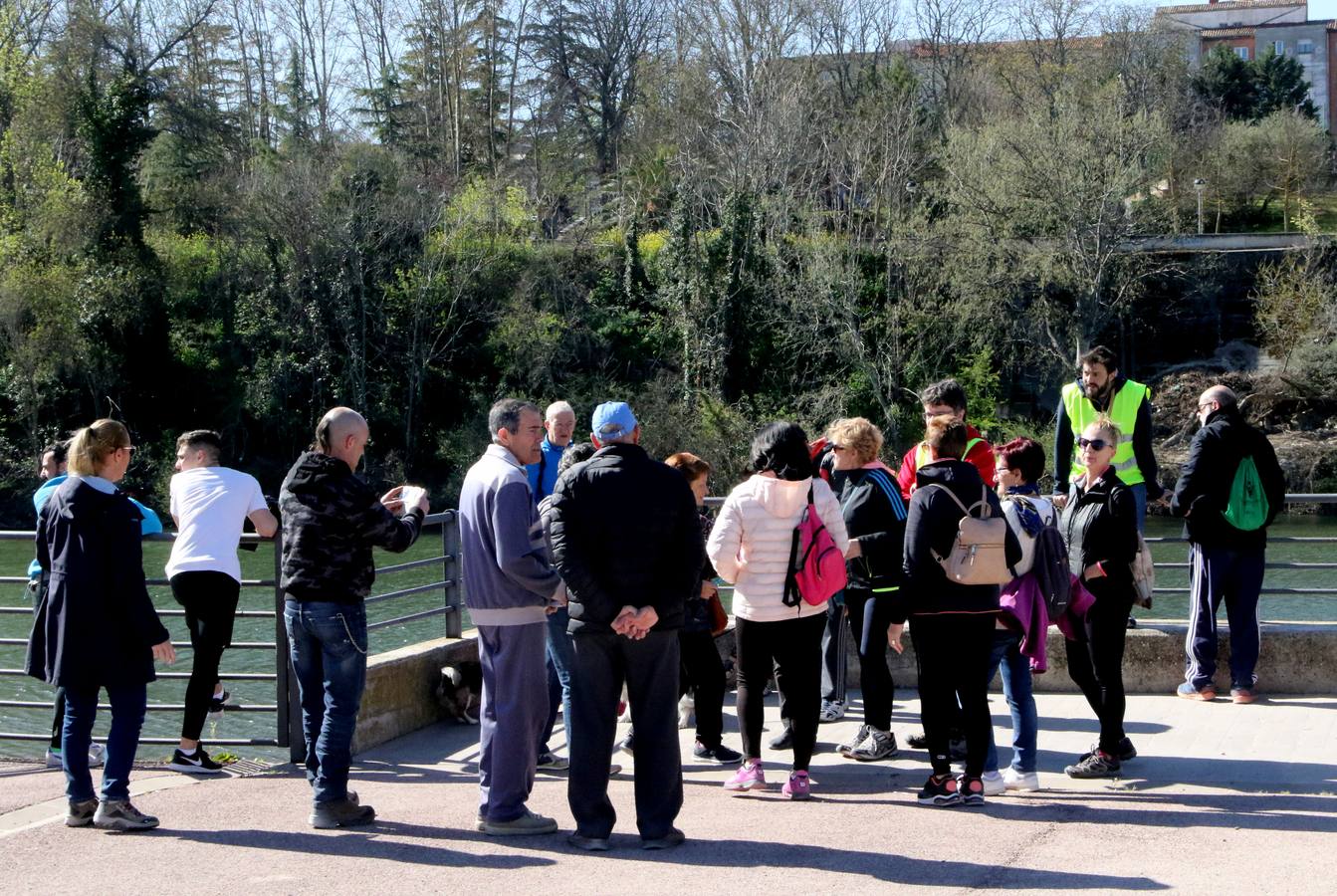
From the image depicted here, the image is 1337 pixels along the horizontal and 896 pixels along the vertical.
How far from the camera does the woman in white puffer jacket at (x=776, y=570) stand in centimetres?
611

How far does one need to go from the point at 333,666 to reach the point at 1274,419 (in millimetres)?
37396

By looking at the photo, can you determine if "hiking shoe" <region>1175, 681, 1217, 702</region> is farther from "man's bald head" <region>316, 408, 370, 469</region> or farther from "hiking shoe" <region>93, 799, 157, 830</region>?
"hiking shoe" <region>93, 799, 157, 830</region>

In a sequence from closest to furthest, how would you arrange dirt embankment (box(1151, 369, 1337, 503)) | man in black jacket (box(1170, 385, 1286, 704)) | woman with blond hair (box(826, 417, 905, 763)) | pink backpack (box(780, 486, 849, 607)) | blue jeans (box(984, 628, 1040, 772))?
pink backpack (box(780, 486, 849, 607)), blue jeans (box(984, 628, 1040, 772)), woman with blond hair (box(826, 417, 905, 763)), man in black jacket (box(1170, 385, 1286, 704)), dirt embankment (box(1151, 369, 1337, 503))

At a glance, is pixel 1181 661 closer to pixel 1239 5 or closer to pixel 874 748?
pixel 874 748

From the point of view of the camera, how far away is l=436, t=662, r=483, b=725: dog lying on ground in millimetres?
7918

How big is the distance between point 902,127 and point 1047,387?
10938 millimetres

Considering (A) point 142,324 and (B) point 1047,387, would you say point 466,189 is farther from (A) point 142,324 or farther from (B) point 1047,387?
(B) point 1047,387

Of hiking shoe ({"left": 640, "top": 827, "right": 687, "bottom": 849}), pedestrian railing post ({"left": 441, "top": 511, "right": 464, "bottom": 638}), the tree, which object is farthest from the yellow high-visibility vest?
the tree

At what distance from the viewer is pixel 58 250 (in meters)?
39.8

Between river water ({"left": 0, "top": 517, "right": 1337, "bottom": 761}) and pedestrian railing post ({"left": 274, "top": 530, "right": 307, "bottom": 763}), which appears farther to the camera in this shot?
river water ({"left": 0, "top": 517, "right": 1337, "bottom": 761})

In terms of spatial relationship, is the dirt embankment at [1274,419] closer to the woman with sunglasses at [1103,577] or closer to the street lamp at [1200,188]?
the street lamp at [1200,188]

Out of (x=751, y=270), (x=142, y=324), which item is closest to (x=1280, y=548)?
(x=751, y=270)

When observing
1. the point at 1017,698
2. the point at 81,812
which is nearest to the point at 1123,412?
the point at 1017,698

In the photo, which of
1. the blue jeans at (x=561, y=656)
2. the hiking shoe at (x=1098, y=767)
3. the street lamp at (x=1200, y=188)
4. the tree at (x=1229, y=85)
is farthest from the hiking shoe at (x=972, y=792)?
the tree at (x=1229, y=85)
